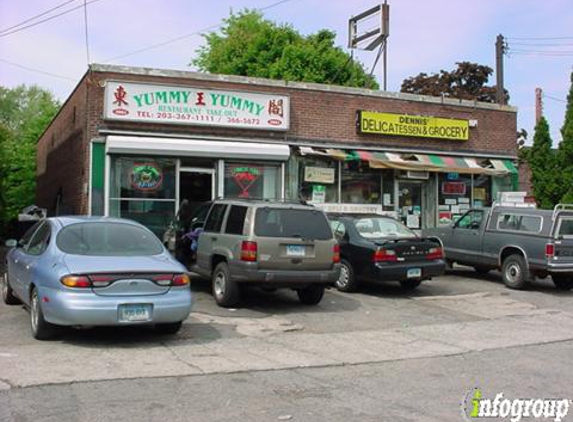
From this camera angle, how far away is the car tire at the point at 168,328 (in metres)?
8.45

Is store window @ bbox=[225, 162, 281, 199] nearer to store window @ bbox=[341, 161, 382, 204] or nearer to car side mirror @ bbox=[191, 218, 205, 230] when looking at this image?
store window @ bbox=[341, 161, 382, 204]

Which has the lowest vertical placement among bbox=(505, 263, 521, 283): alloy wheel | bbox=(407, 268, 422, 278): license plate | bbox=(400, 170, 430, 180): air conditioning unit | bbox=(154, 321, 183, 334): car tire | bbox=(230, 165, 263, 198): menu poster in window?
bbox=(154, 321, 183, 334): car tire

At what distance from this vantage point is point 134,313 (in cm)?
772

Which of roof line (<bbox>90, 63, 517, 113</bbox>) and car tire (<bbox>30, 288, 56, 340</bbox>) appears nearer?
car tire (<bbox>30, 288, 56, 340</bbox>)

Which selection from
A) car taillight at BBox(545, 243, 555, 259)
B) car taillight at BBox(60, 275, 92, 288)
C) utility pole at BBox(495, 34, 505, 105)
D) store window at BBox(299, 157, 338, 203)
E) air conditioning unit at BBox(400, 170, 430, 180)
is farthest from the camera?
utility pole at BBox(495, 34, 505, 105)

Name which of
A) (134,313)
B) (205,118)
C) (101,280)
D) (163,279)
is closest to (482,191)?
(205,118)

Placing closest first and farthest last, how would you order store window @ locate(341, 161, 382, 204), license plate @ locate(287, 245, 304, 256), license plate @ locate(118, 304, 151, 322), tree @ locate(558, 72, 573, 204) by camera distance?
license plate @ locate(118, 304, 151, 322) → license plate @ locate(287, 245, 304, 256) → store window @ locate(341, 161, 382, 204) → tree @ locate(558, 72, 573, 204)

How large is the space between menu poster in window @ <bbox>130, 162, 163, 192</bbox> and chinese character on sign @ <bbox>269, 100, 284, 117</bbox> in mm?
3407

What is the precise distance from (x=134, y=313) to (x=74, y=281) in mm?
801

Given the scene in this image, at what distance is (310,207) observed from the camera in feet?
36.2

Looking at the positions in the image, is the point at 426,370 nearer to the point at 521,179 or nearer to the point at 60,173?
the point at 60,173

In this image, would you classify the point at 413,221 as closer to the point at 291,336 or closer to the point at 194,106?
the point at 194,106

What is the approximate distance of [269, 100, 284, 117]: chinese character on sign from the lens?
55.8 feet

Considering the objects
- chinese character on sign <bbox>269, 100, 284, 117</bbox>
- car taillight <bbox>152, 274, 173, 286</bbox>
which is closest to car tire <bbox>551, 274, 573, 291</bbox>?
chinese character on sign <bbox>269, 100, 284, 117</bbox>
